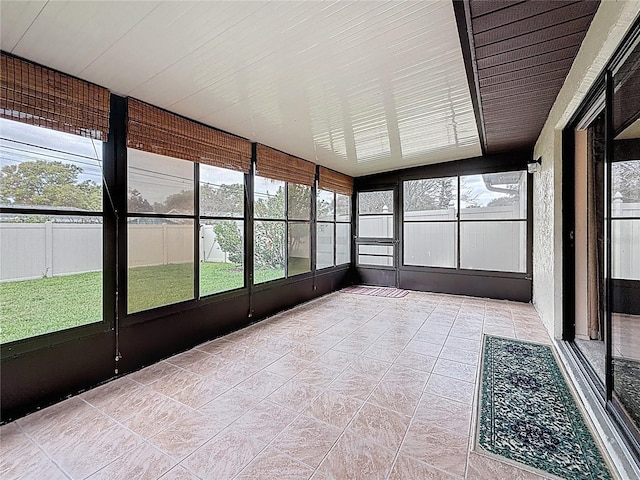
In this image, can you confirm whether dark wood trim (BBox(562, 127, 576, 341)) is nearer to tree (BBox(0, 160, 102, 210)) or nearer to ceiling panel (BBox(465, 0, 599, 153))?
ceiling panel (BBox(465, 0, 599, 153))

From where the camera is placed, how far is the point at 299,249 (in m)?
5.04

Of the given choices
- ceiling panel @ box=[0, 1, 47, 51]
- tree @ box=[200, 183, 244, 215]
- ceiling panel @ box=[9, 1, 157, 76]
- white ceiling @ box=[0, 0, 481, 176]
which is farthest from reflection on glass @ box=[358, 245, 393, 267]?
ceiling panel @ box=[0, 1, 47, 51]

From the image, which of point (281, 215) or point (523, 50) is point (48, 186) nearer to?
point (281, 215)


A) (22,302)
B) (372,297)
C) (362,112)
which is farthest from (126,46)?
(372,297)

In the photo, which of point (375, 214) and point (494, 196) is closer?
point (494, 196)

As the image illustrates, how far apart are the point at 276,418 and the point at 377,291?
425cm

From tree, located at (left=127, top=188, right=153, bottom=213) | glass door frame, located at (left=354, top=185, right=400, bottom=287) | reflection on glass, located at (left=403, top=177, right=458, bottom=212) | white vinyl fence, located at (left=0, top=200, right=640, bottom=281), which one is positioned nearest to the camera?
white vinyl fence, located at (left=0, top=200, right=640, bottom=281)

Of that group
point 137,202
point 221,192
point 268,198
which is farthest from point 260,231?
point 137,202

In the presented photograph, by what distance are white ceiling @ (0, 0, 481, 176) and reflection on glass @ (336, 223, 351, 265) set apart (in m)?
3.03

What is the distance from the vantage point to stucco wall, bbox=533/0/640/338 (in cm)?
168

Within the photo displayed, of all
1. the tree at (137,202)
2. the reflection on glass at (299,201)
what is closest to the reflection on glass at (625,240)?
the tree at (137,202)

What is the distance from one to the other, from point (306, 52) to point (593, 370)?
3.15 metres

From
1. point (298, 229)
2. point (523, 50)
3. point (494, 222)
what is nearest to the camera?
point (523, 50)

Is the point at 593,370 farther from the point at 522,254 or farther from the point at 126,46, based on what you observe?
the point at 126,46
